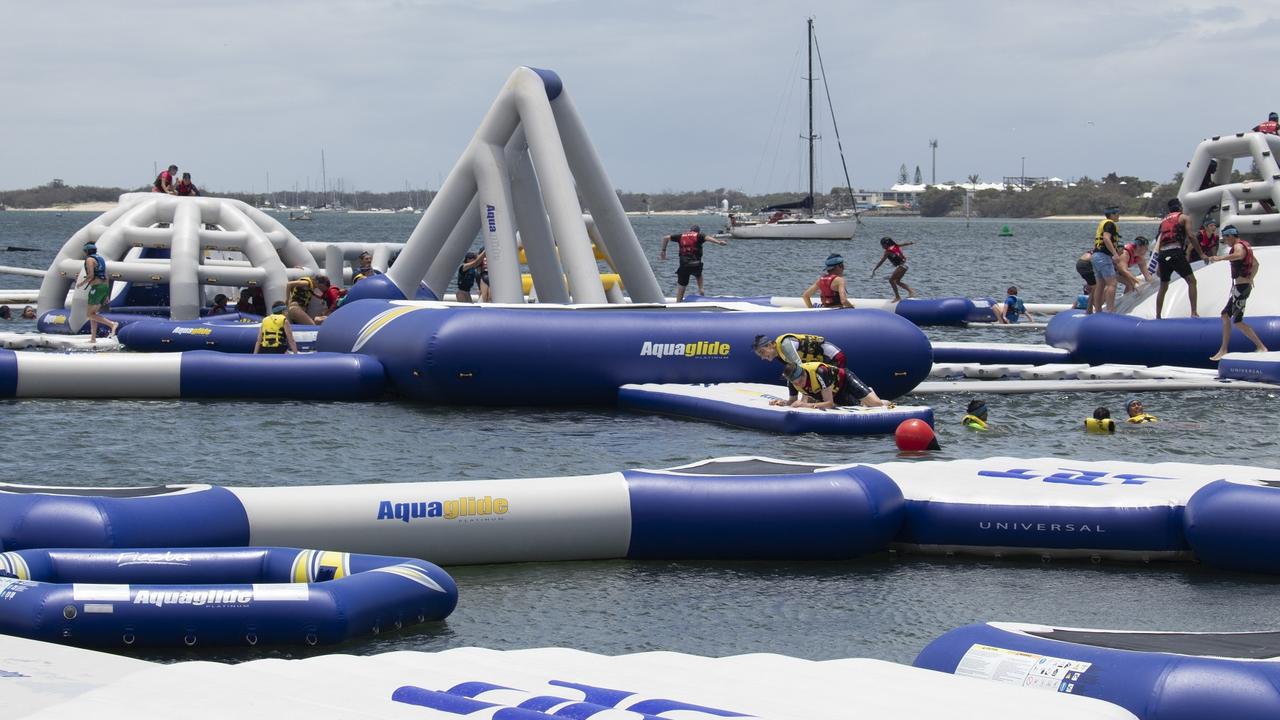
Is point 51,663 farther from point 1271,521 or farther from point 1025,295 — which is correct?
point 1025,295

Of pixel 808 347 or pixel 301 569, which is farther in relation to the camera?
pixel 808 347

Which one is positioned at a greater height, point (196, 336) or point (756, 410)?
point (196, 336)

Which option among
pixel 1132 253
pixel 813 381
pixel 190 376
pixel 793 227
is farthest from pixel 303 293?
pixel 793 227

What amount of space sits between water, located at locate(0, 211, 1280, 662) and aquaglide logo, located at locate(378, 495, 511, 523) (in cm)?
36

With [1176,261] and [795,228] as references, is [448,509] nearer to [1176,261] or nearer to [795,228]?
[1176,261]

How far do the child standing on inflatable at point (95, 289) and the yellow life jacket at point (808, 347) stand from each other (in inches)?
421

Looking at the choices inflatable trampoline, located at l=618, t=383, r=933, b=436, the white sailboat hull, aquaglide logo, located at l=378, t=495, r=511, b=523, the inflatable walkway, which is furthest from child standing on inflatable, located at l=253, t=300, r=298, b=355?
the white sailboat hull

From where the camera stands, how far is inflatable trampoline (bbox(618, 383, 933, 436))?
14.0 metres

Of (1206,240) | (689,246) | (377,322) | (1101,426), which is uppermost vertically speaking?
(1206,240)

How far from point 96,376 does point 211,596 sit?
9.39 meters

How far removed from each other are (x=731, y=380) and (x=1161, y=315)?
26.0ft

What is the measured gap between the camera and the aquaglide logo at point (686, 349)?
15922mm

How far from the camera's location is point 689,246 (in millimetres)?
25266

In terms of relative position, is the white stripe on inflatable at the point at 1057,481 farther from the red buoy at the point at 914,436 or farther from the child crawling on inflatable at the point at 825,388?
the child crawling on inflatable at the point at 825,388
